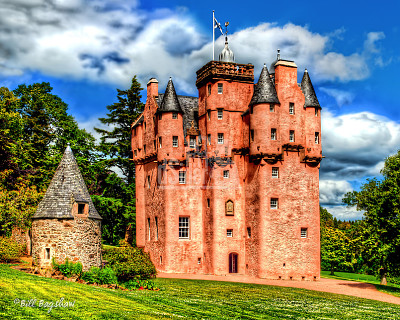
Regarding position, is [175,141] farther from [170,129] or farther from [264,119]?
[264,119]

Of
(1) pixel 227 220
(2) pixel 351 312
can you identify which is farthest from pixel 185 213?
(2) pixel 351 312

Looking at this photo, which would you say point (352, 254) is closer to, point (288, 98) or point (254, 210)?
Answer: point (254, 210)

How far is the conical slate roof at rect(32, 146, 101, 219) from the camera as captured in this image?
1191 inches

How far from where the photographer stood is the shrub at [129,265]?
30.0m

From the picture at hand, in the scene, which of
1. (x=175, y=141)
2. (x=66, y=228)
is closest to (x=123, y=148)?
(x=175, y=141)

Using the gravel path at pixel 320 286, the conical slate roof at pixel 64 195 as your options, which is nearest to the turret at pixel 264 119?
the gravel path at pixel 320 286

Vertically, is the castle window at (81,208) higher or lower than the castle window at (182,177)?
lower

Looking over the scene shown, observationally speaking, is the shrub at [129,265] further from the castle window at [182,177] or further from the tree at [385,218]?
the tree at [385,218]

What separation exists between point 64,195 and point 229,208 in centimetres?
1796

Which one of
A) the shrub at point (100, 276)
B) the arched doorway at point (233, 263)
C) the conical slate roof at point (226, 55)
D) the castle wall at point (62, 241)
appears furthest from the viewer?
the conical slate roof at point (226, 55)

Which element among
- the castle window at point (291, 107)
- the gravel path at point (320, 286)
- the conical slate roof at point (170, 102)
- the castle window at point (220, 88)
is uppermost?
the castle window at point (220, 88)

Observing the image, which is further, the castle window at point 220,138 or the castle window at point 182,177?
the castle window at point 182,177

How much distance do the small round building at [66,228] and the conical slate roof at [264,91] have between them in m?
19.1

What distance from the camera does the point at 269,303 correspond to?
2631cm
